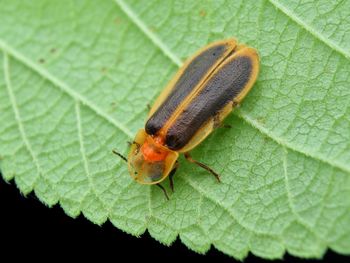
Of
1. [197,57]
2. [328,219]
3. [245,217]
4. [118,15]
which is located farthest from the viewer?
[118,15]

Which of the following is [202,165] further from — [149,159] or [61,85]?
[61,85]

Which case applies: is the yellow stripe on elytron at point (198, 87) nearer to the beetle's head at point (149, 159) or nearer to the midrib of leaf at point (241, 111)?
the beetle's head at point (149, 159)

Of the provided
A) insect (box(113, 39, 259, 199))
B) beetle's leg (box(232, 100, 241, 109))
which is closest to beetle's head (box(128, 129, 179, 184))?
insect (box(113, 39, 259, 199))

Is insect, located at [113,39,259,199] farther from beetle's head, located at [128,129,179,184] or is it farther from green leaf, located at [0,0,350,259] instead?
green leaf, located at [0,0,350,259]

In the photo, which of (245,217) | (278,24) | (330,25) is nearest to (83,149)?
(245,217)

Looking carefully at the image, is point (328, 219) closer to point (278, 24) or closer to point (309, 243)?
point (309, 243)

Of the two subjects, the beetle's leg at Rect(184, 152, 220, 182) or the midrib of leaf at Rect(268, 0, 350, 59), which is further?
the beetle's leg at Rect(184, 152, 220, 182)
